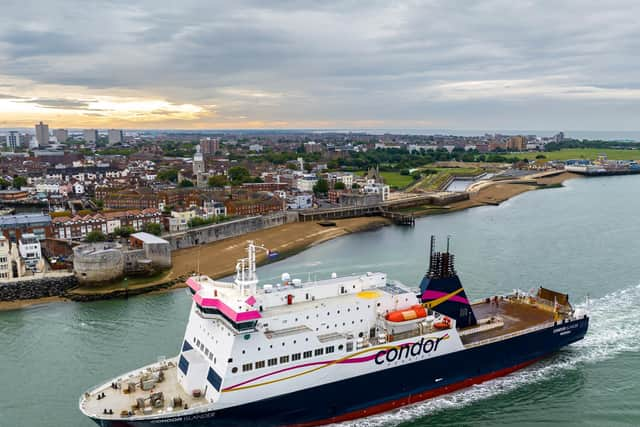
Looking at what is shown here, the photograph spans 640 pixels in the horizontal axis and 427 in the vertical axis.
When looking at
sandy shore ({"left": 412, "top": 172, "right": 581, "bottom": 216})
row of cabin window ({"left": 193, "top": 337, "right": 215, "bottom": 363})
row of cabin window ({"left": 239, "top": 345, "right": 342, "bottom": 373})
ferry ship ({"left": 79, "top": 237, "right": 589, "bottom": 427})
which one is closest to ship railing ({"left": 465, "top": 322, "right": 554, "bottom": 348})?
ferry ship ({"left": 79, "top": 237, "right": 589, "bottom": 427})

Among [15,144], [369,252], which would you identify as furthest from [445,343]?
[15,144]

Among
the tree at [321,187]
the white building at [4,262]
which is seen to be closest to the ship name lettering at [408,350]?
the white building at [4,262]

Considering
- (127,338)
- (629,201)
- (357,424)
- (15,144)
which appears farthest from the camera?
(15,144)

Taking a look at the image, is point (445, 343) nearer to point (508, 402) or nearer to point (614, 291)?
point (508, 402)

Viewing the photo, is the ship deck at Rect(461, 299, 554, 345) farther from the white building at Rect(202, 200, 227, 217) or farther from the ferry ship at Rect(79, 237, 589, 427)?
the white building at Rect(202, 200, 227, 217)

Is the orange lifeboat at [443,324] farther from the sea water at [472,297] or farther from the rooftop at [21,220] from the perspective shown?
the rooftop at [21,220]

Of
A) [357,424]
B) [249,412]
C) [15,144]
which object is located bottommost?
[357,424]

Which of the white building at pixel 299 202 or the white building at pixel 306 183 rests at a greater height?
the white building at pixel 306 183
